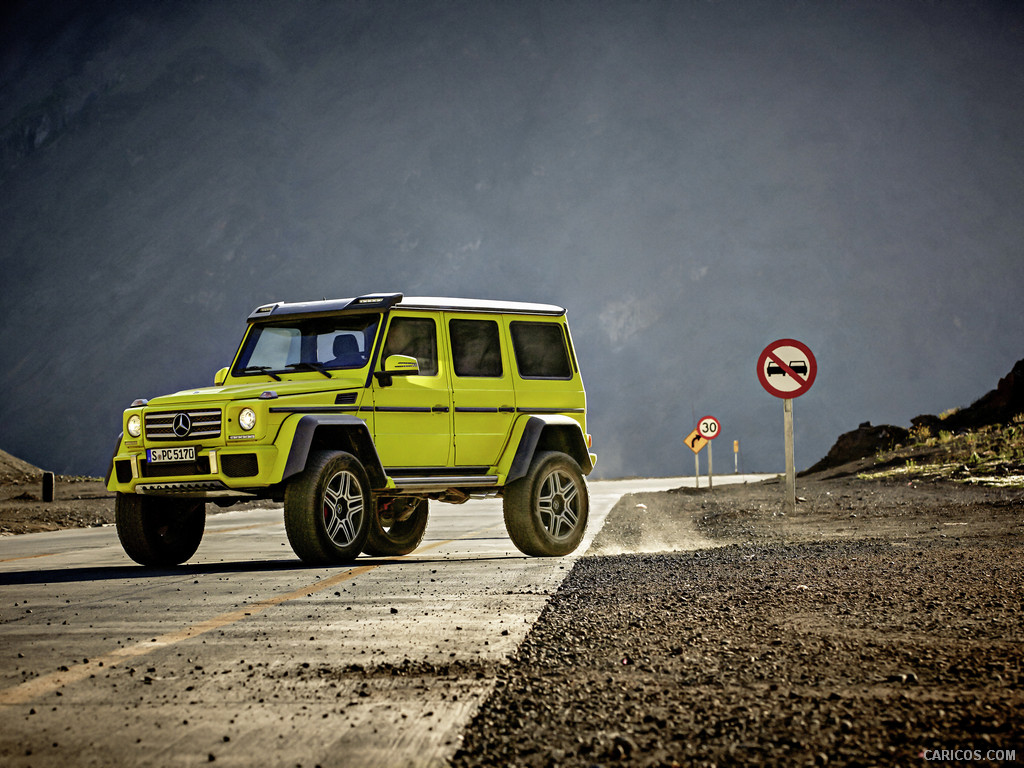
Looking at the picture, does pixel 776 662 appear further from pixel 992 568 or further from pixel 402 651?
pixel 992 568

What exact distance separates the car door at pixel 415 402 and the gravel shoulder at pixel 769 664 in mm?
2265

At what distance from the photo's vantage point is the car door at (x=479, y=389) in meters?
11.3

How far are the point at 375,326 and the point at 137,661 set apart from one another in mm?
5995

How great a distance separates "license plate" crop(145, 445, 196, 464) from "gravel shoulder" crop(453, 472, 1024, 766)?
3679 mm

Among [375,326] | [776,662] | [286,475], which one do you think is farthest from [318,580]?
[776,662]

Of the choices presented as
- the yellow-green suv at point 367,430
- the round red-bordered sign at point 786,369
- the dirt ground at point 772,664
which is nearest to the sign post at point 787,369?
the round red-bordered sign at point 786,369

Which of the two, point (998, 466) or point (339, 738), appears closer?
point (339, 738)

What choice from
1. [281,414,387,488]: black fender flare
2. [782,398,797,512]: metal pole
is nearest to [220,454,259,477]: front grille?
[281,414,387,488]: black fender flare

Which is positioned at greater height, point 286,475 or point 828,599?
point 286,475

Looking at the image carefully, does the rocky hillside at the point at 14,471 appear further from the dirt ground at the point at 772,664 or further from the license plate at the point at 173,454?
the dirt ground at the point at 772,664

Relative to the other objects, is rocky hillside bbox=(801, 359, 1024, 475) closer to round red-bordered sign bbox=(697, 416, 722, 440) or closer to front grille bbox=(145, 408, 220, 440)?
round red-bordered sign bbox=(697, 416, 722, 440)

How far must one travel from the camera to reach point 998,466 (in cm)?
2302

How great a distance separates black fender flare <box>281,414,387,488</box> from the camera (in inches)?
392

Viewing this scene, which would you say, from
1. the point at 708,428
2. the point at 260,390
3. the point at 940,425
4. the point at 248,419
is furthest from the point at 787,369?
the point at 940,425
